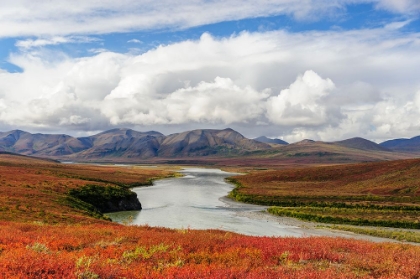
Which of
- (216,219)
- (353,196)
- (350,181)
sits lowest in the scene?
(216,219)

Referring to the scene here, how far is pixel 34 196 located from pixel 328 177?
94.4 m

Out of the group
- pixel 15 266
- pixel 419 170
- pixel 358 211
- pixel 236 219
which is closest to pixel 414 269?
pixel 15 266

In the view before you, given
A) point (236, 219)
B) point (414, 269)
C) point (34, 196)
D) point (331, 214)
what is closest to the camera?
point (414, 269)

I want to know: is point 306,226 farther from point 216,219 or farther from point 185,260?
point 185,260

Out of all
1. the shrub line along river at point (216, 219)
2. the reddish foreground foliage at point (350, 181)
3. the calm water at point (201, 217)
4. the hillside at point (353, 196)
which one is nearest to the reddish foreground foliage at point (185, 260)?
the shrub line along river at point (216, 219)

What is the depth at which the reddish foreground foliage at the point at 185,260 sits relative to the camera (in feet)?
30.6

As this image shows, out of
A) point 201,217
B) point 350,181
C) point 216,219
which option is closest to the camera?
point 216,219

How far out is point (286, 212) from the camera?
5988cm

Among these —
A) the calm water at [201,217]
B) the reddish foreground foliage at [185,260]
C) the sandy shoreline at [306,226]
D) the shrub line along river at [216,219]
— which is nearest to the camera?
the reddish foreground foliage at [185,260]

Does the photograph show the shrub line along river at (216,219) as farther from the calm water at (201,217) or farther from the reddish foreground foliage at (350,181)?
the reddish foreground foliage at (350,181)

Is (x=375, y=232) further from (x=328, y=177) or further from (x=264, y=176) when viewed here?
(x=264, y=176)

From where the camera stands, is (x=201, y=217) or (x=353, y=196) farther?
(x=353, y=196)

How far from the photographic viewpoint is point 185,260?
12438 mm

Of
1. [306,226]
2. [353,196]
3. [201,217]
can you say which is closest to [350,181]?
[353,196]
